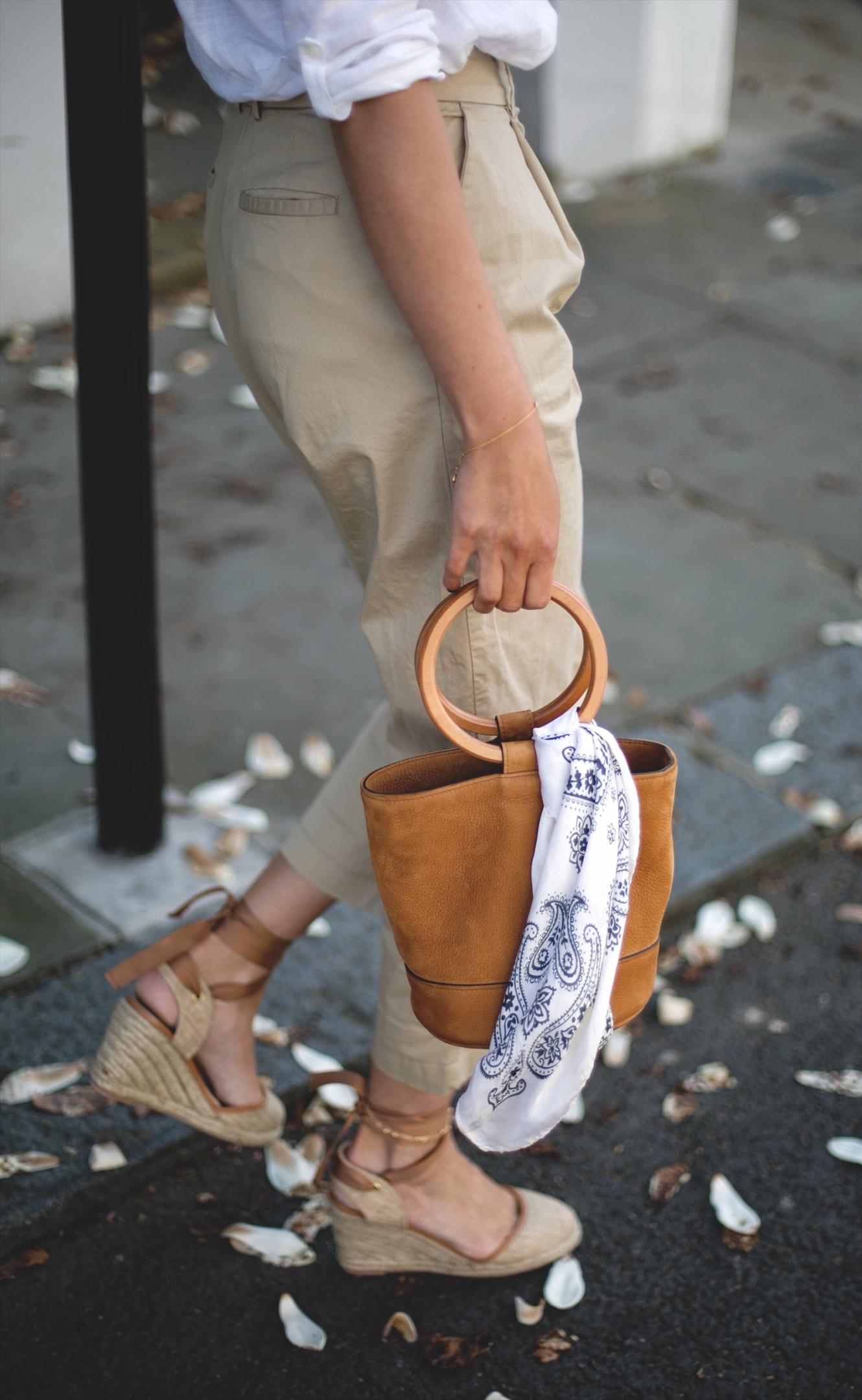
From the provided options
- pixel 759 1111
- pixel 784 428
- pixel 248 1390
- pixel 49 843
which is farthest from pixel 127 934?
pixel 784 428

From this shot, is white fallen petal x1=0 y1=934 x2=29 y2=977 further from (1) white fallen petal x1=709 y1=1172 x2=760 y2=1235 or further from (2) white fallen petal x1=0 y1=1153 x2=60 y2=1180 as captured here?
(1) white fallen petal x1=709 y1=1172 x2=760 y2=1235

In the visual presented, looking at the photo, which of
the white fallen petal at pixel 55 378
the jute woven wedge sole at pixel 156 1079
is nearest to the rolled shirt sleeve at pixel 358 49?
the jute woven wedge sole at pixel 156 1079

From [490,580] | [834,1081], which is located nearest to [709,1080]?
[834,1081]

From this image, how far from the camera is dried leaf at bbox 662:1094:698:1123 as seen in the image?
7.31 ft

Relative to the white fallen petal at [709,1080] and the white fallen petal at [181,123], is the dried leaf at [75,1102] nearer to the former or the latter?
the white fallen petal at [709,1080]

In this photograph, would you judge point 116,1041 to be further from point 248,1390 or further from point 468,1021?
point 468,1021

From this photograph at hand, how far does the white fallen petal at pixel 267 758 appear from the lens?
285 centimetres

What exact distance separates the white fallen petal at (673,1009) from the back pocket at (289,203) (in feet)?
5.17

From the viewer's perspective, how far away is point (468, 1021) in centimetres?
150

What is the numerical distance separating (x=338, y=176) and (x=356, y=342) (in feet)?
0.55

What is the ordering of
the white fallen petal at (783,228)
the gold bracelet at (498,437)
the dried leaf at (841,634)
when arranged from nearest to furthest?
the gold bracelet at (498,437)
the dried leaf at (841,634)
the white fallen petal at (783,228)

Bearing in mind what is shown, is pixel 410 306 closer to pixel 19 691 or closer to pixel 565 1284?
pixel 565 1284

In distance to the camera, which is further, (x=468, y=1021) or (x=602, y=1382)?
(x=602, y=1382)

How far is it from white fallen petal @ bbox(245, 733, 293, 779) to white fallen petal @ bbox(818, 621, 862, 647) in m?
1.44
